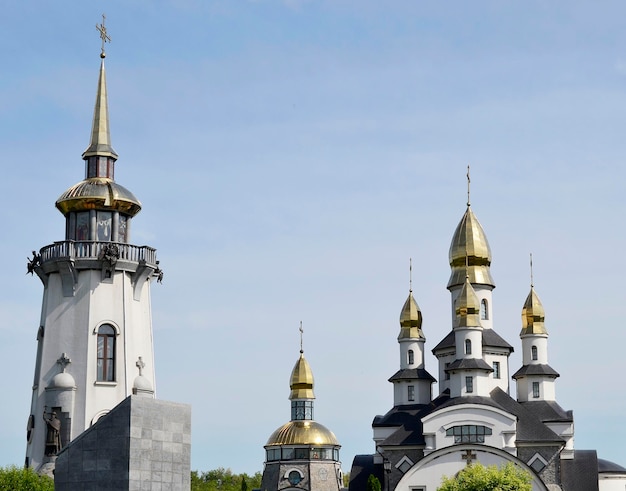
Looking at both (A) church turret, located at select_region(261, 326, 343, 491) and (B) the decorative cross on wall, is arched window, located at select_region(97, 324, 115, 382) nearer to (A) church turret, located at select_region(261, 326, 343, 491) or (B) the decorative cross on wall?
(B) the decorative cross on wall

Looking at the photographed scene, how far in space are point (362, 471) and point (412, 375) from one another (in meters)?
5.82

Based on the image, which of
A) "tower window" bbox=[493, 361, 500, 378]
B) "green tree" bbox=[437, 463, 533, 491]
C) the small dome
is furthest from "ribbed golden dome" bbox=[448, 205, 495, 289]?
the small dome

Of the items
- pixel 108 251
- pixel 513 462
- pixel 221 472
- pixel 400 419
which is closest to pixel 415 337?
pixel 400 419

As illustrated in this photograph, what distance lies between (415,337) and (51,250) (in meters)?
30.2

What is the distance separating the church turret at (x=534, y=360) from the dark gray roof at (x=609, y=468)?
4.14m

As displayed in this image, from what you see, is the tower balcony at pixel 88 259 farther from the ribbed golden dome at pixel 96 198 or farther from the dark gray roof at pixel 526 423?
the dark gray roof at pixel 526 423

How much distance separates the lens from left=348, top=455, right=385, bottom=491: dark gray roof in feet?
227

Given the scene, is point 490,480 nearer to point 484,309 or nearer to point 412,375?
point 412,375

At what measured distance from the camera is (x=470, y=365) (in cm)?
6512

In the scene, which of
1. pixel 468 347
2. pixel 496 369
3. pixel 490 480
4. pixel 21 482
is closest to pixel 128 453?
pixel 21 482

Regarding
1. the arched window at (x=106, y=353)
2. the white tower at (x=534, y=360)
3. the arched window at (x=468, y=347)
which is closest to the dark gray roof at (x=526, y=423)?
the white tower at (x=534, y=360)

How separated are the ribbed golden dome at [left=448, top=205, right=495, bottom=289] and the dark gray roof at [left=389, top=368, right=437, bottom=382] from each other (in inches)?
192

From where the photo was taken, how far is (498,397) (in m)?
66.6

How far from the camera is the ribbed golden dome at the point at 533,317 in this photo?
2726 inches
